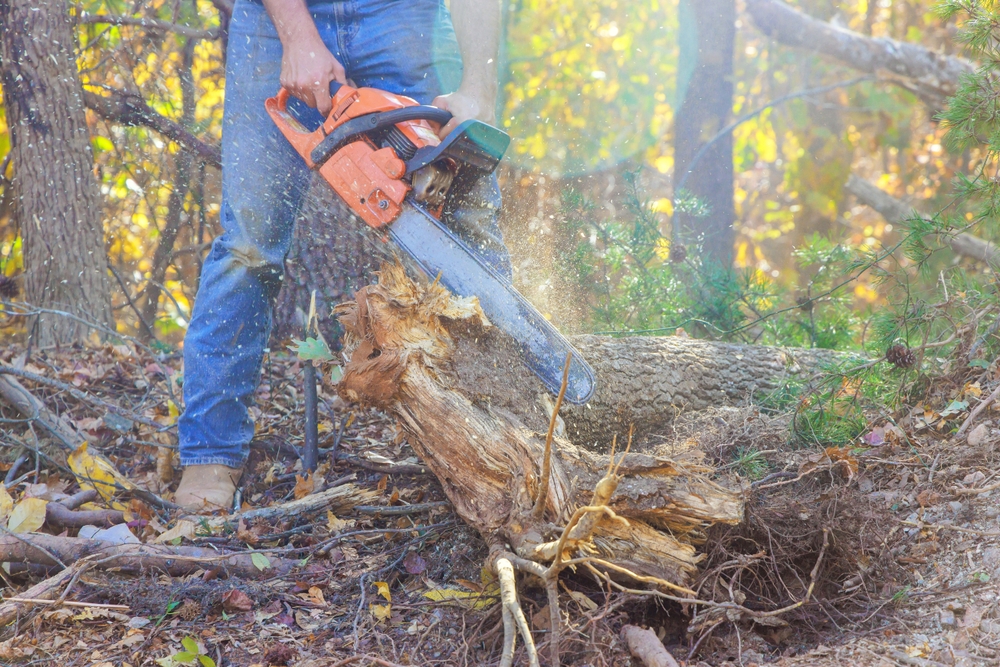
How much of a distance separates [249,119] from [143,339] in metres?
2.42

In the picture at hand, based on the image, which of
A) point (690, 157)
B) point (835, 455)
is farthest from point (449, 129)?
point (690, 157)

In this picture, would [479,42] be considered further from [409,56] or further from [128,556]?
[128,556]

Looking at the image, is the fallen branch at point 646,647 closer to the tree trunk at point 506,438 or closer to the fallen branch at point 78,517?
the tree trunk at point 506,438

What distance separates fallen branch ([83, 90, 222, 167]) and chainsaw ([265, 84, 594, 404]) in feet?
5.37

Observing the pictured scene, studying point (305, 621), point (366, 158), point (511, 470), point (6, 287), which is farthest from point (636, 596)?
point (6, 287)

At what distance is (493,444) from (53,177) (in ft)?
11.1

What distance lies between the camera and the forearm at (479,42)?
2.55m

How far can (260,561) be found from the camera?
1.99 m

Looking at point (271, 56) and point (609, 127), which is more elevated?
point (271, 56)

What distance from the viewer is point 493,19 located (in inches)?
105

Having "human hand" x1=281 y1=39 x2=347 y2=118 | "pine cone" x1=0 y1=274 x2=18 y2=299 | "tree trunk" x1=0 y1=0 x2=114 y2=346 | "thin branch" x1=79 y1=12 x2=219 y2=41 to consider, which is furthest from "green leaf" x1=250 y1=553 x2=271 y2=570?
Result: "thin branch" x1=79 y1=12 x2=219 y2=41

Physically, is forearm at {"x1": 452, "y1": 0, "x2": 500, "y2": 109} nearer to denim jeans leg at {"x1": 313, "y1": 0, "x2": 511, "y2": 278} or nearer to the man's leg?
denim jeans leg at {"x1": 313, "y1": 0, "x2": 511, "y2": 278}

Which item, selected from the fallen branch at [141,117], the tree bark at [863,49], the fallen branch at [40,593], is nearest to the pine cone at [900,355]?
the fallen branch at [40,593]

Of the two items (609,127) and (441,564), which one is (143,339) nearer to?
(441,564)
